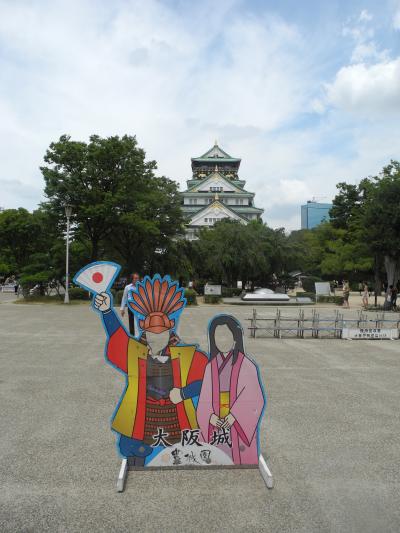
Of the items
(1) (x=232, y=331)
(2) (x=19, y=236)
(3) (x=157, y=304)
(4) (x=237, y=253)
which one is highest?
(2) (x=19, y=236)

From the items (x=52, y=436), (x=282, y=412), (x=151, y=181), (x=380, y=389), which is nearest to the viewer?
(x=52, y=436)

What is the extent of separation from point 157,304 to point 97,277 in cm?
59

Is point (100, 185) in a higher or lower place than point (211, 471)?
higher

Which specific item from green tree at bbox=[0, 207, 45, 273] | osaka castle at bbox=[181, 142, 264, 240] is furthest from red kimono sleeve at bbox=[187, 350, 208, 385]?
osaka castle at bbox=[181, 142, 264, 240]

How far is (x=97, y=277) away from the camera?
13.6ft

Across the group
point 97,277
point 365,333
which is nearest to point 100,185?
point 365,333

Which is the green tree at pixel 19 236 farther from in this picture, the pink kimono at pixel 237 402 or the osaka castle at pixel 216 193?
the osaka castle at pixel 216 193

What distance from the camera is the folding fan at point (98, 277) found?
411cm

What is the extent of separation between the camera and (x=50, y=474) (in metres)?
4.02

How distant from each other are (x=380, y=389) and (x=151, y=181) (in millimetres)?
22797

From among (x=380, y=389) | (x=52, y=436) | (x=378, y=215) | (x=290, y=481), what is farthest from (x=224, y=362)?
(x=378, y=215)

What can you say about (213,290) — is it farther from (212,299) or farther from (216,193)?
(216,193)

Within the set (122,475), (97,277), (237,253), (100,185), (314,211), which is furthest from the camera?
(314,211)

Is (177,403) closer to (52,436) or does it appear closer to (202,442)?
(202,442)
